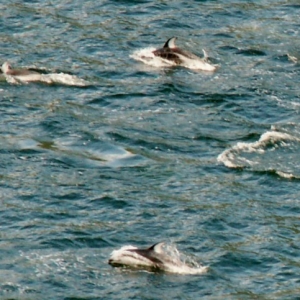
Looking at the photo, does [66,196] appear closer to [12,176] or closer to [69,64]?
[12,176]

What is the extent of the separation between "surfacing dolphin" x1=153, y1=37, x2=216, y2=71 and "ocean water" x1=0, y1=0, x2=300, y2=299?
22 cm

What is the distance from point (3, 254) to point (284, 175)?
19.4ft

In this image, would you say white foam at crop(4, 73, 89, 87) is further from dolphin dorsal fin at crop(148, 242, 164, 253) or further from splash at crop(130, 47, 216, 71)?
dolphin dorsal fin at crop(148, 242, 164, 253)

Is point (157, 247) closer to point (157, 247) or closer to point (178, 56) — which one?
point (157, 247)

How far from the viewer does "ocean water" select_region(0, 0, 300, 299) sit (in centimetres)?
1870

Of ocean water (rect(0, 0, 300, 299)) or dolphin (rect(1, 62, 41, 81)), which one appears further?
dolphin (rect(1, 62, 41, 81))

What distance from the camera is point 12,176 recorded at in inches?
869

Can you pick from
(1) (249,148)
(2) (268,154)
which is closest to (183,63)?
(1) (249,148)

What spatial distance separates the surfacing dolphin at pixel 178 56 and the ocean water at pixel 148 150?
223 mm

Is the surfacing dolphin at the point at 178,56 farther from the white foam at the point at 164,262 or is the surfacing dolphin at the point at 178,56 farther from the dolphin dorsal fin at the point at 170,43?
the white foam at the point at 164,262

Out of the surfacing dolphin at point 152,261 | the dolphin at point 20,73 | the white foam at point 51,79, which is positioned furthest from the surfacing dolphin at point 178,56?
the surfacing dolphin at point 152,261

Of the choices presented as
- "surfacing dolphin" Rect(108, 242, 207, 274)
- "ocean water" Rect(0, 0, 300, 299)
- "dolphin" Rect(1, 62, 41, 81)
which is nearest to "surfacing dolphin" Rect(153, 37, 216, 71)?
"ocean water" Rect(0, 0, 300, 299)

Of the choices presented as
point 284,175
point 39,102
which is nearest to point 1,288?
point 284,175

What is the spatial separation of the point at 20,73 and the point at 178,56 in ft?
11.9
